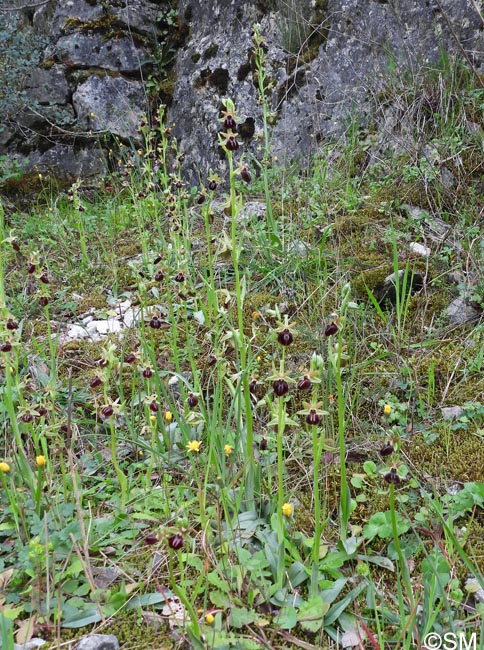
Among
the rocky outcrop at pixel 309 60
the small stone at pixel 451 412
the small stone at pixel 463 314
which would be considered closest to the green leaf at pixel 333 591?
the small stone at pixel 451 412

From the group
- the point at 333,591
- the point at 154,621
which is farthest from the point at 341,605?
the point at 154,621

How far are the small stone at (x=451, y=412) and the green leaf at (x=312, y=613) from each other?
0.98 m

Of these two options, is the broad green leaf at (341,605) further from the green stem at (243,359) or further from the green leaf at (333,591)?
the green stem at (243,359)

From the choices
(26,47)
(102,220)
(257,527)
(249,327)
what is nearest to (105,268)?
(102,220)

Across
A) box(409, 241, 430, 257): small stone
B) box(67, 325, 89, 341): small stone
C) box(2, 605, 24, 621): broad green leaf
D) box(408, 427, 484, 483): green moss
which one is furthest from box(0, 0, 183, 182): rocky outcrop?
box(2, 605, 24, 621): broad green leaf

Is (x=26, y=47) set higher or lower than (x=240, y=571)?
higher

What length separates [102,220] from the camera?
468 centimetres

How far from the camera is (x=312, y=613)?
4.45 feet

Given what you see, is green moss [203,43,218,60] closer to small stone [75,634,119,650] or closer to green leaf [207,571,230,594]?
green leaf [207,571,230,594]

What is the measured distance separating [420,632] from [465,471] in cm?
70

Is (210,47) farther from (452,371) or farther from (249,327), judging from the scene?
(452,371)

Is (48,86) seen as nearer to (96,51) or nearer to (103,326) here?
(96,51)

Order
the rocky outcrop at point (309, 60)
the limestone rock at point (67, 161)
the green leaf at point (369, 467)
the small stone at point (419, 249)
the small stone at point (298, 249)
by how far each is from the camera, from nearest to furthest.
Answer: the green leaf at point (369, 467) → the small stone at point (419, 249) → the small stone at point (298, 249) → the rocky outcrop at point (309, 60) → the limestone rock at point (67, 161)

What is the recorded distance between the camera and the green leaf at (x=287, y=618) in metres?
1.34
